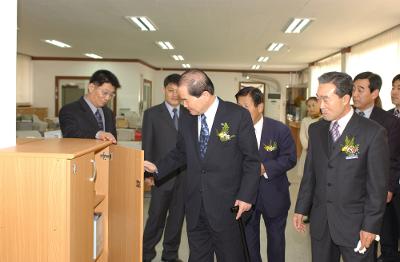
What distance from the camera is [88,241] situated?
9.05 ft

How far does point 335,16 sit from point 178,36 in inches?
145

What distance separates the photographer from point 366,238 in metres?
2.47

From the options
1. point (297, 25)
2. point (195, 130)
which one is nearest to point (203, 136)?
point (195, 130)

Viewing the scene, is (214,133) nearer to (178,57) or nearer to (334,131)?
(334,131)

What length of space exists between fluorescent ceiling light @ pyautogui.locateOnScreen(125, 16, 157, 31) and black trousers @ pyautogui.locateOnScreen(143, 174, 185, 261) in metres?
4.41

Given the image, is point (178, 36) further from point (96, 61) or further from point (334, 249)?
point (334, 249)

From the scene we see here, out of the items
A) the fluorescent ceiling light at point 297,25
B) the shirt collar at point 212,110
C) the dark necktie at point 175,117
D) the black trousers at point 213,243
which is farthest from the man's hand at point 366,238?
the fluorescent ceiling light at point 297,25

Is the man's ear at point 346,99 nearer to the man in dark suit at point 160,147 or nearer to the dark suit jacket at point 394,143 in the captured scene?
the dark suit jacket at point 394,143

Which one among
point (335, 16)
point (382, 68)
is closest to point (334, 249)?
point (335, 16)

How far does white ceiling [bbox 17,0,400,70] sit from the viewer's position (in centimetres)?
671

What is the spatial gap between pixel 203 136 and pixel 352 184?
0.98 meters

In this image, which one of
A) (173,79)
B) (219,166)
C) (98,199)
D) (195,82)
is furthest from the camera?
(173,79)

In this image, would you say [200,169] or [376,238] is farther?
[200,169]

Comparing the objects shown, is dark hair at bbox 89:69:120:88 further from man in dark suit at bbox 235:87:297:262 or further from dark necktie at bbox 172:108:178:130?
man in dark suit at bbox 235:87:297:262
